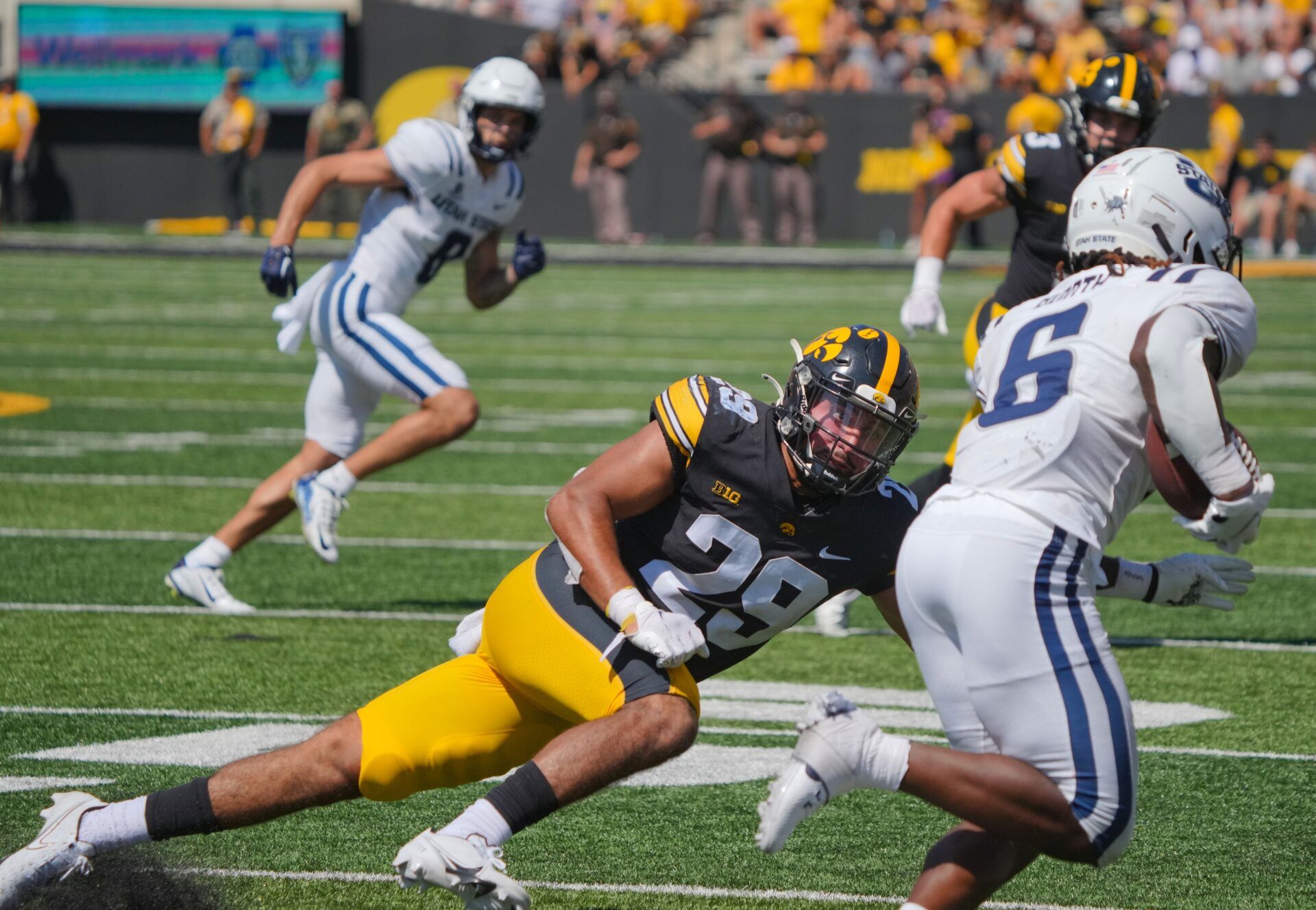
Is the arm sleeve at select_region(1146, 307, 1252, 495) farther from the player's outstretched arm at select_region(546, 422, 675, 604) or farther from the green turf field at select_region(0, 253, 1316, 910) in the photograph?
the green turf field at select_region(0, 253, 1316, 910)

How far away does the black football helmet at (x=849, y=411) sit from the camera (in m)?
3.44

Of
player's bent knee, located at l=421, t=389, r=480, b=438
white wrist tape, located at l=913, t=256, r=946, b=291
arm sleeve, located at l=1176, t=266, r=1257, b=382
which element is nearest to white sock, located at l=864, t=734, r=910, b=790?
arm sleeve, located at l=1176, t=266, r=1257, b=382

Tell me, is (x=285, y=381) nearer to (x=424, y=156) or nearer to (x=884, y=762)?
(x=424, y=156)

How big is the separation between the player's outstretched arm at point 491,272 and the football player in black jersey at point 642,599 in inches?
141

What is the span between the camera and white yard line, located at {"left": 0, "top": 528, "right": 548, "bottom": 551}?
759 cm

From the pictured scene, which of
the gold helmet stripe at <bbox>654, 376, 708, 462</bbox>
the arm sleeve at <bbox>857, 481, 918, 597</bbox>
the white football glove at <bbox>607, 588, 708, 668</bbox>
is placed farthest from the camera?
the arm sleeve at <bbox>857, 481, 918, 597</bbox>

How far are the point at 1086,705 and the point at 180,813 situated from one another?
1690 mm

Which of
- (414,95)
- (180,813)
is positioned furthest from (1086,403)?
(414,95)

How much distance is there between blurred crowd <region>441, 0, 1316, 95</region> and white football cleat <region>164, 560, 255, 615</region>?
1919 cm

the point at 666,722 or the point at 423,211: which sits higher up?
the point at 423,211

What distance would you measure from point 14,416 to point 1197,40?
19502 millimetres

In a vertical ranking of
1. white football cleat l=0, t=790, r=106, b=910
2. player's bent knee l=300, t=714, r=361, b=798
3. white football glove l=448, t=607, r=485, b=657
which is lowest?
white football cleat l=0, t=790, r=106, b=910

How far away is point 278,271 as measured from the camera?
6.47 m

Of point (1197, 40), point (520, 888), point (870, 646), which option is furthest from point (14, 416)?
point (1197, 40)
